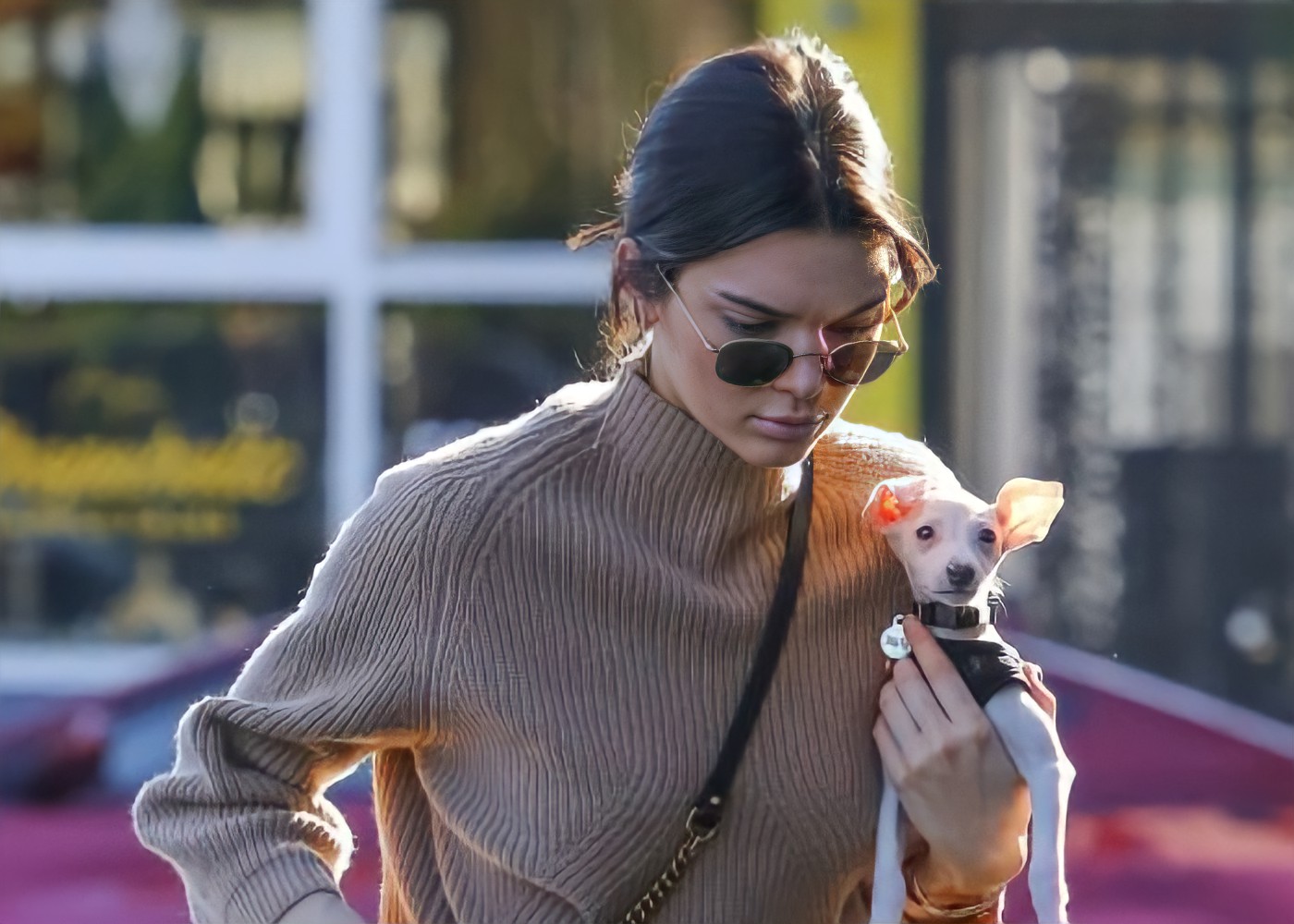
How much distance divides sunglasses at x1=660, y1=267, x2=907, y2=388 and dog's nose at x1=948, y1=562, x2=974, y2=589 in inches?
7.6

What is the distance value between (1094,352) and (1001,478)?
0.52m

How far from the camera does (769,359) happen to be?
5.18ft

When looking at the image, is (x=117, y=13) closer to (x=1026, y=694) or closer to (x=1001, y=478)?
(x=1001, y=478)

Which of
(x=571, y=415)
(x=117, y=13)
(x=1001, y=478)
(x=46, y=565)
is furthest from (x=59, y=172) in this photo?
(x=571, y=415)

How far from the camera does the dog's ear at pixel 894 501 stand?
5.66ft

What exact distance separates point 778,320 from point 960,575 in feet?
1.00

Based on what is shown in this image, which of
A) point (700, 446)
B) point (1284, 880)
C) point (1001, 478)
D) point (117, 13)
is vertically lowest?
point (1284, 880)

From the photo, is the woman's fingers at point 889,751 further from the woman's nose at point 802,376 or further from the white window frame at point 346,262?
the white window frame at point 346,262

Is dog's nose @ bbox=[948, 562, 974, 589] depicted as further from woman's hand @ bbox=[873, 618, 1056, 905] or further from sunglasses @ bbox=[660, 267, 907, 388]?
sunglasses @ bbox=[660, 267, 907, 388]

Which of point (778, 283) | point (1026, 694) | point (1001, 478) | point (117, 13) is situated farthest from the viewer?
point (117, 13)

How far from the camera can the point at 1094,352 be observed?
5.91 m

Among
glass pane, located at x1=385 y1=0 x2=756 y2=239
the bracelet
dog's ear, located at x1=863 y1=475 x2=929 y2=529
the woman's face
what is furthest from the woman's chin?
glass pane, located at x1=385 y1=0 x2=756 y2=239

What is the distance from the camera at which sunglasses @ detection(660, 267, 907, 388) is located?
158cm

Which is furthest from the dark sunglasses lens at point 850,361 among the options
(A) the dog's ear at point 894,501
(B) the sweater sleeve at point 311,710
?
(B) the sweater sleeve at point 311,710
